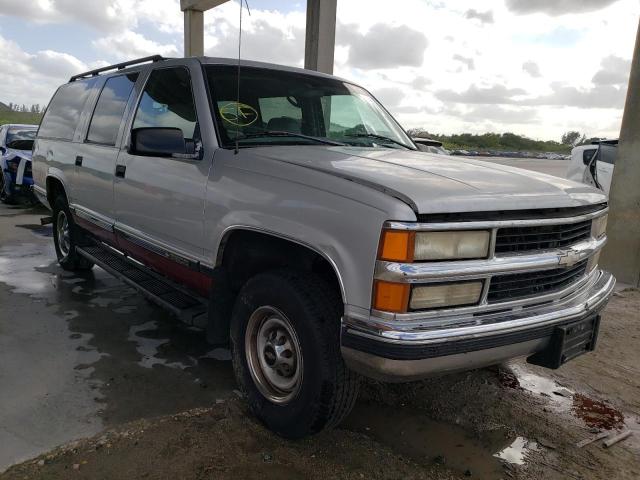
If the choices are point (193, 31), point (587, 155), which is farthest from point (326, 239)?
point (193, 31)

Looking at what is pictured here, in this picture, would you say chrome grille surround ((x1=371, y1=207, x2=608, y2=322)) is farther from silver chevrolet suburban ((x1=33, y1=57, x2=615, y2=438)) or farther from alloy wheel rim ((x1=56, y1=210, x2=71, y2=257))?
alloy wheel rim ((x1=56, y1=210, x2=71, y2=257))

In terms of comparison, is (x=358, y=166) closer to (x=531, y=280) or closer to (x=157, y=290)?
(x=531, y=280)

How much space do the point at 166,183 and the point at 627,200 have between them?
555cm

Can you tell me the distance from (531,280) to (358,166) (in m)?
1.00

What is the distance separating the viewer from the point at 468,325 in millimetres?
2270

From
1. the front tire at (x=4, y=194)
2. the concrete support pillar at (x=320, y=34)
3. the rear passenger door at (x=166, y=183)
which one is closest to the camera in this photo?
the rear passenger door at (x=166, y=183)

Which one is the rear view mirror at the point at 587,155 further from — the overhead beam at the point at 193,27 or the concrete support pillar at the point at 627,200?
the overhead beam at the point at 193,27

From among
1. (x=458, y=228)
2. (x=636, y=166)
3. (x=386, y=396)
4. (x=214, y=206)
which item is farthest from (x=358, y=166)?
(x=636, y=166)

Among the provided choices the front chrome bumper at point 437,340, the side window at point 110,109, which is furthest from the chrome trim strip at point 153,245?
the front chrome bumper at point 437,340

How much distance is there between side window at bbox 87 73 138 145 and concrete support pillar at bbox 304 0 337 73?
3.93 metres

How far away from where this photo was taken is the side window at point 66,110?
5234 mm

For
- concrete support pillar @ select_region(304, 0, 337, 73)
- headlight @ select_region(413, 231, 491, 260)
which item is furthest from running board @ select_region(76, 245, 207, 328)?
concrete support pillar @ select_region(304, 0, 337, 73)

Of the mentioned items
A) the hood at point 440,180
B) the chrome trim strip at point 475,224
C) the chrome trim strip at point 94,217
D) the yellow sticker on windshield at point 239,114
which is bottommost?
the chrome trim strip at point 94,217

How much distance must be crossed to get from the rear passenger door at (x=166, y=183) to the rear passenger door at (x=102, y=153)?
0.23 meters
